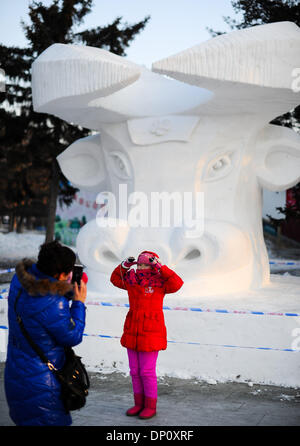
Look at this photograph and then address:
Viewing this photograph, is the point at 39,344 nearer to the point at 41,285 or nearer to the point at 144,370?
the point at 41,285

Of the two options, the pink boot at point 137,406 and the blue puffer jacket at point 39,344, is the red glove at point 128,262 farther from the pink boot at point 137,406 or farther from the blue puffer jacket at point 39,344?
the blue puffer jacket at point 39,344

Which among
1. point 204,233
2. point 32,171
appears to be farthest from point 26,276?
point 32,171

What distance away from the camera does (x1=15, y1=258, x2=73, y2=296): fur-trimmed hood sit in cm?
302

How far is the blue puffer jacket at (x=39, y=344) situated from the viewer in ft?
9.93

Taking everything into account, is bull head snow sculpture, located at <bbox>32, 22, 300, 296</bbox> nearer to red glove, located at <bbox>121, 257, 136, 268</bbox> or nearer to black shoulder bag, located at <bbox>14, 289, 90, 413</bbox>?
red glove, located at <bbox>121, 257, 136, 268</bbox>

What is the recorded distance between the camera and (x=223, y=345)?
237 inches

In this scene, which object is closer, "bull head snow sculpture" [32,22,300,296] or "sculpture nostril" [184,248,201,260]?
"bull head snow sculpture" [32,22,300,296]

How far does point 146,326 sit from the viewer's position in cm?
438

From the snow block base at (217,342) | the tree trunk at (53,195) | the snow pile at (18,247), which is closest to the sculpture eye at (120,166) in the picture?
the snow block base at (217,342)

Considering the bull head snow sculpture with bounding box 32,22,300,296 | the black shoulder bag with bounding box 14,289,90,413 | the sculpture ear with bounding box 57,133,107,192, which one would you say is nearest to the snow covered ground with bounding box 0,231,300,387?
the bull head snow sculpture with bounding box 32,22,300,296

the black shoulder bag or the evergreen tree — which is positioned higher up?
the evergreen tree

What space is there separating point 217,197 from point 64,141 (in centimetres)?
1101

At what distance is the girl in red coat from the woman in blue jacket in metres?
1.27
